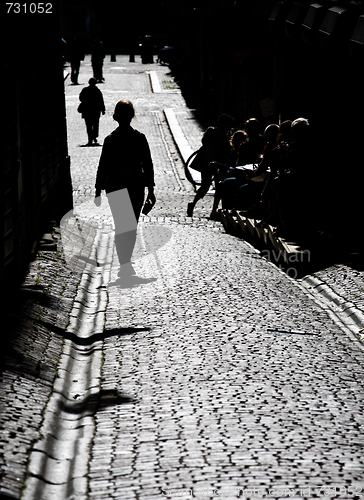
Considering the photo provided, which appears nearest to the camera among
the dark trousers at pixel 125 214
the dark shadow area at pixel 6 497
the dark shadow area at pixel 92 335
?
the dark shadow area at pixel 6 497

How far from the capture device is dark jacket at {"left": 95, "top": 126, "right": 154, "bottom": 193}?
9328 millimetres

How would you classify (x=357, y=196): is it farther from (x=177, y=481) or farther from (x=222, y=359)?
(x=177, y=481)

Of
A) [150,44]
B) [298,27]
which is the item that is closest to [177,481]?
[298,27]

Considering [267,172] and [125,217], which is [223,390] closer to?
[125,217]

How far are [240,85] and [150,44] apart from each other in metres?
29.9

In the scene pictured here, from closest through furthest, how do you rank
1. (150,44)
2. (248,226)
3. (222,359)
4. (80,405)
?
(80,405)
(222,359)
(248,226)
(150,44)

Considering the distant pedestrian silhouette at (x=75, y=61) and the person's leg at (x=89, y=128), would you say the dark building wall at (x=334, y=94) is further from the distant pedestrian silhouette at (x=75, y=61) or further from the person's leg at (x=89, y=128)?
the distant pedestrian silhouette at (x=75, y=61)

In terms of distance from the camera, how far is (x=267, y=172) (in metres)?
12.7

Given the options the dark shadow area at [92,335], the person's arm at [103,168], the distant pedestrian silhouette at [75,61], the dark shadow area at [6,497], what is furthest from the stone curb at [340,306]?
the distant pedestrian silhouette at [75,61]

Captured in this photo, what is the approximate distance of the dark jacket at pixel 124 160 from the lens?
9.33 m

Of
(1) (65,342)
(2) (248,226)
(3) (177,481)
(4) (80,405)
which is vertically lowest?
(2) (248,226)

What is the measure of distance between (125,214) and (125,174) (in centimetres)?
44

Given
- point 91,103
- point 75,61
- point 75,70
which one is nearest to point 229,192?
point 91,103

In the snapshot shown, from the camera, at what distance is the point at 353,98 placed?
13.2m
